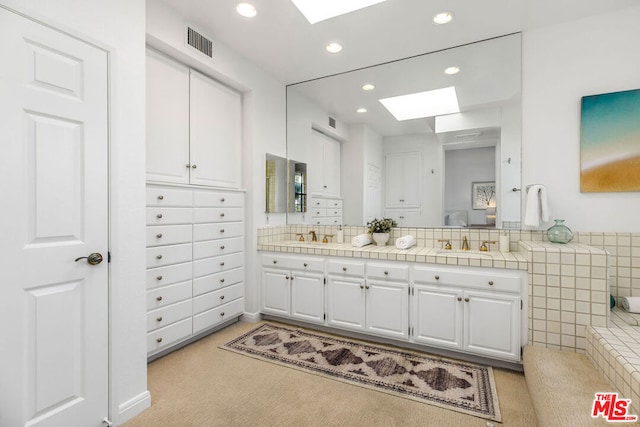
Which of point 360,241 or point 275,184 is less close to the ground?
point 275,184

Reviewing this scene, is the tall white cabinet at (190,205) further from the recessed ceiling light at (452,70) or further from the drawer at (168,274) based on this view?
the recessed ceiling light at (452,70)

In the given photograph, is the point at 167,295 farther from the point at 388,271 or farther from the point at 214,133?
the point at 388,271

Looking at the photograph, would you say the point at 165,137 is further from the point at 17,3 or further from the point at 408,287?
the point at 408,287

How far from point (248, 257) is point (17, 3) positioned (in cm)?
248

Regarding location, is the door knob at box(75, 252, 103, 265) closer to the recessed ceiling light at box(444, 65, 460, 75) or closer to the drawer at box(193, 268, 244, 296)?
the drawer at box(193, 268, 244, 296)

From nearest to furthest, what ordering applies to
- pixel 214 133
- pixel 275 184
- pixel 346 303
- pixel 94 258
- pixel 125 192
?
1. pixel 94 258
2. pixel 125 192
3. pixel 346 303
4. pixel 214 133
5. pixel 275 184

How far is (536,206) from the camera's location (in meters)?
2.52

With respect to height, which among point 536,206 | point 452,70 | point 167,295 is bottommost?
point 167,295

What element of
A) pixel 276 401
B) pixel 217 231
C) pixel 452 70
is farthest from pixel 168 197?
pixel 452 70

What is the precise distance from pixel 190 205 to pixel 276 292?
4.14 ft

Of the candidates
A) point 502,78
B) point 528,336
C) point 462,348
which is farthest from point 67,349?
point 502,78

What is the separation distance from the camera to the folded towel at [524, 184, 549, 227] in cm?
250

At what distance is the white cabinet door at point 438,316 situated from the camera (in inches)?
96.4

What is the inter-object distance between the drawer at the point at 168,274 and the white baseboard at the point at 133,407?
773 mm
